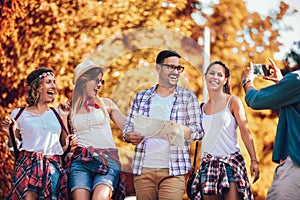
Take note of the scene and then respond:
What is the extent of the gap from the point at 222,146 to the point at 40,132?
1.37 metres

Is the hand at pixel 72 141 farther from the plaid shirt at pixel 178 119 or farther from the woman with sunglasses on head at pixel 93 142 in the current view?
the plaid shirt at pixel 178 119

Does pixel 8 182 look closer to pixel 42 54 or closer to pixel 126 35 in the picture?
pixel 42 54

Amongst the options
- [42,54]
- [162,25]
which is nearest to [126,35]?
[162,25]

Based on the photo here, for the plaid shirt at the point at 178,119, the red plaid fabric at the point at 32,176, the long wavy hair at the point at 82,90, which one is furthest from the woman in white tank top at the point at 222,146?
the red plaid fabric at the point at 32,176

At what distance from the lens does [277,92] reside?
11.3 feet

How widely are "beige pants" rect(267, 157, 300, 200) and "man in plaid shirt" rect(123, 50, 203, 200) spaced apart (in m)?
0.88

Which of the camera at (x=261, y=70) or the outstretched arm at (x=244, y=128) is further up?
the camera at (x=261, y=70)

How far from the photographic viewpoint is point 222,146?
4453mm

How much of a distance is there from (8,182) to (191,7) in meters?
2.70

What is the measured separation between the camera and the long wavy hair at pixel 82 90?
14.9ft

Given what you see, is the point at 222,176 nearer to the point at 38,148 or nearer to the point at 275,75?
the point at 275,75

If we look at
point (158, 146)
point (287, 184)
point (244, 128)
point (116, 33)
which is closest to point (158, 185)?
point (158, 146)

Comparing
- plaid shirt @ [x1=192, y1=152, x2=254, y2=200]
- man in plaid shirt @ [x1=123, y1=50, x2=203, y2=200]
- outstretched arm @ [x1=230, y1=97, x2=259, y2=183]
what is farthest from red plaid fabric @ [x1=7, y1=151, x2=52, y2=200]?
outstretched arm @ [x1=230, y1=97, x2=259, y2=183]

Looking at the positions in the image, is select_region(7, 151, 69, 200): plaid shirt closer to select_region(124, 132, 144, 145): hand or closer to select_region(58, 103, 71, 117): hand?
select_region(58, 103, 71, 117): hand
